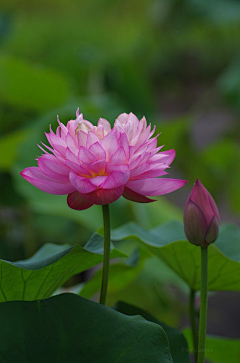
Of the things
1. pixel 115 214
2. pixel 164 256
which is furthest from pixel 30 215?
pixel 164 256

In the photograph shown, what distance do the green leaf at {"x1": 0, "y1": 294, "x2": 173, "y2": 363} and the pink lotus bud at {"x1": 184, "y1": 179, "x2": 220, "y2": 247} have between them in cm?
8

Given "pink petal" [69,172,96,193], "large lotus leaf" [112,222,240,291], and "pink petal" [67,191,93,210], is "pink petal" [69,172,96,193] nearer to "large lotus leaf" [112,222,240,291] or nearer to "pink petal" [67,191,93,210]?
"pink petal" [67,191,93,210]

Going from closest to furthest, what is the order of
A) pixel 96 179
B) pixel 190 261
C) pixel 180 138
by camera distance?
pixel 96 179
pixel 190 261
pixel 180 138

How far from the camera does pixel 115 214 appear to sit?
119cm

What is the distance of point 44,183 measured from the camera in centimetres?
34

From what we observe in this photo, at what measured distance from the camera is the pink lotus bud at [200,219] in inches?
13.7

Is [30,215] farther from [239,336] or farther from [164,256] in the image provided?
[164,256]

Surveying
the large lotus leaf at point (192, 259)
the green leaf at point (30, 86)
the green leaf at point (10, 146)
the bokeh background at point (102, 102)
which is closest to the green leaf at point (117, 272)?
the large lotus leaf at point (192, 259)

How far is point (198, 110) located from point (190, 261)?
315 cm

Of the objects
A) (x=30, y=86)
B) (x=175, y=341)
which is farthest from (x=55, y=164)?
(x=30, y=86)

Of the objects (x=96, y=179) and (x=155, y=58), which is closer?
(x=96, y=179)

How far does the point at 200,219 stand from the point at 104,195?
76mm

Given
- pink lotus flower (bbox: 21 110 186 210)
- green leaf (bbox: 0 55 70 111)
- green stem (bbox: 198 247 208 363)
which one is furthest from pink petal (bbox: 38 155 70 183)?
green leaf (bbox: 0 55 70 111)

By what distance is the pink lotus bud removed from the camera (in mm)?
347
